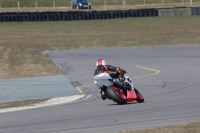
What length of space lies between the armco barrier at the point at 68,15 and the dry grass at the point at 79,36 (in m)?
0.35

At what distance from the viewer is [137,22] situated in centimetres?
4222

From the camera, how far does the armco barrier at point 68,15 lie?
132 feet

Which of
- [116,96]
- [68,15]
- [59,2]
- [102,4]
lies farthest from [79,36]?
[59,2]

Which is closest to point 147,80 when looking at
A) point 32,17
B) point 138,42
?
point 138,42

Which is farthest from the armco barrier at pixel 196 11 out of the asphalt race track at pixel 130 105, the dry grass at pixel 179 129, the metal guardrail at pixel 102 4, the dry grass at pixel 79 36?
the dry grass at pixel 179 129

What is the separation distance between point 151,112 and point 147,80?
294 inches

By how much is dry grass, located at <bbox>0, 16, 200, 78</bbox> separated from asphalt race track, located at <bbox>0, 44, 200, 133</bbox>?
7.15 ft

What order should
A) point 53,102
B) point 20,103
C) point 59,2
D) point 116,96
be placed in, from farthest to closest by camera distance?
point 59,2 → point 20,103 → point 53,102 → point 116,96

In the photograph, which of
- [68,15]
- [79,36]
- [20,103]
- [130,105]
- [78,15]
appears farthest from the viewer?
[78,15]

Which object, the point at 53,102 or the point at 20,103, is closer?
the point at 53,102

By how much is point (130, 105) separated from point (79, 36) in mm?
23312

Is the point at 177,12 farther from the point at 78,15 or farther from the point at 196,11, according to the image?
the point at 78,15

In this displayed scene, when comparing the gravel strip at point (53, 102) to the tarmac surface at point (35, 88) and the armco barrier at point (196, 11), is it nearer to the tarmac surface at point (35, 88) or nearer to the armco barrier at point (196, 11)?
the tarmac surface at point (35, 88)

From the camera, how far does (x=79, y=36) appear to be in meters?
36.6
